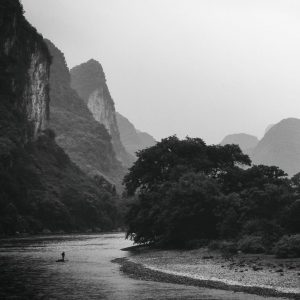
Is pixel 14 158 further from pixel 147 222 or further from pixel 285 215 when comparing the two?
pixel 285 215

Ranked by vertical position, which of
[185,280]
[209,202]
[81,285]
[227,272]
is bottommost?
[81,285]

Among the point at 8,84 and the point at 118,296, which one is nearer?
the point at 118,296

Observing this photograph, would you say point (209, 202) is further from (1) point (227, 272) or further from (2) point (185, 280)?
(2) point (185, 280)

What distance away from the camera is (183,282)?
3847 cm

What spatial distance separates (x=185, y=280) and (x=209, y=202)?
32933mm

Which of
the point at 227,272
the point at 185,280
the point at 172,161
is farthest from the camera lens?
the point at 172,161

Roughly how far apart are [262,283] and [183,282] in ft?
20.6

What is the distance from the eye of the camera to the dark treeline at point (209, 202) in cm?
6084

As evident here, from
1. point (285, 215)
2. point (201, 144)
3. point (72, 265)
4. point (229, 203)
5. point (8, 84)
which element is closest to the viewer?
point (72, 265)

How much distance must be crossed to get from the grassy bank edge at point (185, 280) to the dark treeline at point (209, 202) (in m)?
14.3

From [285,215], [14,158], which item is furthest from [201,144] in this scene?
[14,158]

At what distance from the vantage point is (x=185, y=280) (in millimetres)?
39219

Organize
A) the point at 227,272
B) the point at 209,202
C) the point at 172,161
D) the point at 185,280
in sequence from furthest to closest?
the point at 172,161
the point at 209,202
the point at 227,272
the point at 185,280

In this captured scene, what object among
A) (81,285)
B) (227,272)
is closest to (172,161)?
(227,272)
